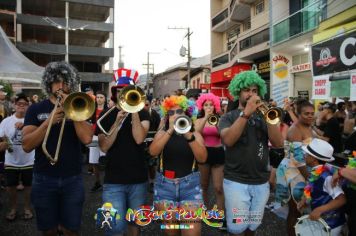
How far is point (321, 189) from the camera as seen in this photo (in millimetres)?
3049

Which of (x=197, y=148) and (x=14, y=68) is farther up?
(x=14, y=68)

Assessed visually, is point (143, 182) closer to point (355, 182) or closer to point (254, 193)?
point (254, 193)

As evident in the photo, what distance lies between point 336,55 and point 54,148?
7.21 meters

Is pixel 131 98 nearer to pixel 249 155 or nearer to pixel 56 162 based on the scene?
pixel 56 162

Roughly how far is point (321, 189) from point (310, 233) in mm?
399

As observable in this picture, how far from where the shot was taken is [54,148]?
9.84 feet

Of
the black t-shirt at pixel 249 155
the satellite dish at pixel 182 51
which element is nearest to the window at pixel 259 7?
the satellite dish at pixel 182 51

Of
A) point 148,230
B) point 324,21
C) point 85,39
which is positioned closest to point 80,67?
point 85,39

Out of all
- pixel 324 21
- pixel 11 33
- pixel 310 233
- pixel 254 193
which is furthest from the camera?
pixel 11 33

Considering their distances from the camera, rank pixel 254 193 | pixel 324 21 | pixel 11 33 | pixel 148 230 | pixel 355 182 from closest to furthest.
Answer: pixel 355 182 → pixel 254 193 → pixel 148 230 → pixel 324 21 → pixel 11 33

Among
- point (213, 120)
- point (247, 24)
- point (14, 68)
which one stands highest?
point (247, 24)

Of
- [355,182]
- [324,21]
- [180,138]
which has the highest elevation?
[324,21]

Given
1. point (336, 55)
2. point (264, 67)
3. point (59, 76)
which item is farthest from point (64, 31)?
point (59, 76)

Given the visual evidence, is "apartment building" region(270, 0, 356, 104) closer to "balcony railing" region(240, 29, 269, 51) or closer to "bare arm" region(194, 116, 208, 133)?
"balcony railing" region(240, 29, 269, 51)
